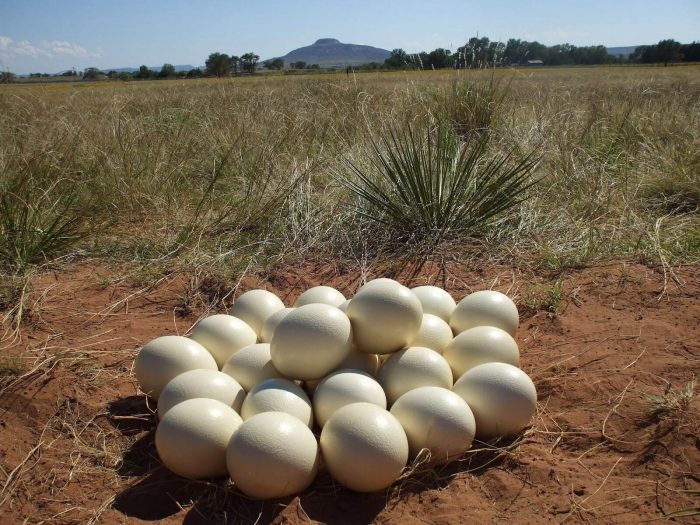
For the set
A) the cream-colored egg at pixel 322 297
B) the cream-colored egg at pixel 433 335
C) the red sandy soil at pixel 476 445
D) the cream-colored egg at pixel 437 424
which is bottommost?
the red sandy soil at pixel 476 445

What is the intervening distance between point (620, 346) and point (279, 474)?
1.89 meters

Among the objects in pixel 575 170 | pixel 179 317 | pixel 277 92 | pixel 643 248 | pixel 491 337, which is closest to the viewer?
pixel 491 337

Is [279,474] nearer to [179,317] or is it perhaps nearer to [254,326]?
[254,326]

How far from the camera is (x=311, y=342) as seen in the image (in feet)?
7.82

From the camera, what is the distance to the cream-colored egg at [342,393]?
2.30m

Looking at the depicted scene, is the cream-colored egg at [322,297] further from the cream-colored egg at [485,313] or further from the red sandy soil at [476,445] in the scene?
the red sandy soil at [476,445]

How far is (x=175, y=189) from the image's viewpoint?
5426 millimetres

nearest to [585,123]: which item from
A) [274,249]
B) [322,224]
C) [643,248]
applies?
[643,248]

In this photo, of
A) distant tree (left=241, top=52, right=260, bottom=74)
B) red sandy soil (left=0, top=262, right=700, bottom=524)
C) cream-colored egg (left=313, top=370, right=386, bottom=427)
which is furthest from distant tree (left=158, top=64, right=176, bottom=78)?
cream-colored egg (left=313, top=370, right=386, bottom=427)

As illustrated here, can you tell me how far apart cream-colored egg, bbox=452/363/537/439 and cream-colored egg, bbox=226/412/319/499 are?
0.70 metres

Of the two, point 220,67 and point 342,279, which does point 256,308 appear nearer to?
point 342,279

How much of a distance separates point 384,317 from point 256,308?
80cm

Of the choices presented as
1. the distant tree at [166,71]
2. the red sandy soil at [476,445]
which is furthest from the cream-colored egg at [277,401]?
the distant tree at [166,71]

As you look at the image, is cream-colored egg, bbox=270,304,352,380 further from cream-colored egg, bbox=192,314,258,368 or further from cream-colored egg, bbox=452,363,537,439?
cream-colored egg, bbox=452,363,537,439
